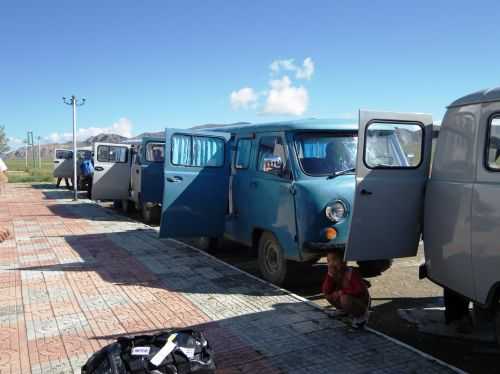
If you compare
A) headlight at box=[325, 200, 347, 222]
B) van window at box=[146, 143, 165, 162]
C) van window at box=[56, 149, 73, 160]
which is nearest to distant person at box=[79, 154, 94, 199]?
van window at box=[56, 149, 73, 160]

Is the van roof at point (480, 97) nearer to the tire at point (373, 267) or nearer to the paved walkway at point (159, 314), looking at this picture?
the paved walkway at point (159, 314)

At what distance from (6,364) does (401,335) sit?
3.76 m

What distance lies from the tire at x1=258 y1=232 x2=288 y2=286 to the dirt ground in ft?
0.99

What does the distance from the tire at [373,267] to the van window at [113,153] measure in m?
9.60

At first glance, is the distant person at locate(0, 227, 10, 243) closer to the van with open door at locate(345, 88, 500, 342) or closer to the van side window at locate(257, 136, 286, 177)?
the van side window at locate(257, 136, 286, 177)

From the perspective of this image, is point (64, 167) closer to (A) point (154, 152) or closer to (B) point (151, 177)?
(A) point (154, 152)

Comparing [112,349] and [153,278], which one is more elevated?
[112,349]

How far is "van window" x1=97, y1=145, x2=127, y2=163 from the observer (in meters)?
13.9

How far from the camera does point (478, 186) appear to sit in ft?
11.4

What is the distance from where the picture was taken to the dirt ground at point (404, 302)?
13.5ft

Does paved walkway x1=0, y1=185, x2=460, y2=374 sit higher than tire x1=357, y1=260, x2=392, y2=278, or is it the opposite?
tire x1=357, y1=260, x2=392, y2=278

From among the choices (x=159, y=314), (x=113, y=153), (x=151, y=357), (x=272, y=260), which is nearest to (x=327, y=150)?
(x=272, y=260)

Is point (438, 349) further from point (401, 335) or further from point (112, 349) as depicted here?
point (112, 349)

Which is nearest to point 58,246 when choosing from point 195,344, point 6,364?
point 6,364
